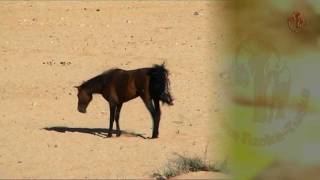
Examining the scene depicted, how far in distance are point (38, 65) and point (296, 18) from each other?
48.2 ft

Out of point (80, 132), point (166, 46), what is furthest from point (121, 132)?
point (166, 46)

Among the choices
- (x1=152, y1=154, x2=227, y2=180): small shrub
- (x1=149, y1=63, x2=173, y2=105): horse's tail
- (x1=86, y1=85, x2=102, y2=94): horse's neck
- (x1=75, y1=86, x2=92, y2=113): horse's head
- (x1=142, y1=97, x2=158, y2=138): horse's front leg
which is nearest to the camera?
(x1=152, y1=154, x2=227, y2=180): small shrub

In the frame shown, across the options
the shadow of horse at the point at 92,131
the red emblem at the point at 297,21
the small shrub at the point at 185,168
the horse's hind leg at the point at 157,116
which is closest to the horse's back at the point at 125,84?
the horse's hind leg at the point at 157,116

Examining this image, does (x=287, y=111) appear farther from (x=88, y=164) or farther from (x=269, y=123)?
(x=88, y=164)

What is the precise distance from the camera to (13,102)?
12.4m

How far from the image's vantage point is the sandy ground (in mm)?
7625

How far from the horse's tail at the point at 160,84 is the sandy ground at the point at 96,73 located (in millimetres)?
586

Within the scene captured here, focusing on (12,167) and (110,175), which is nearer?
(110,175)

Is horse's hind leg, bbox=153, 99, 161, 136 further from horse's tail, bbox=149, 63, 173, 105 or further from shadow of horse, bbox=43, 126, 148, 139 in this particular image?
shadow of horse, bbox=43, 126, 148, 139

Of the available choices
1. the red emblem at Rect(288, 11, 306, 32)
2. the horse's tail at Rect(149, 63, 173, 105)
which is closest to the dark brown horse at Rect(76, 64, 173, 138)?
the horse's tail at Rect(149, 63, 173, 105)

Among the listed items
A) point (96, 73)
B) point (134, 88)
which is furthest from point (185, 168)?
point (96, 73)

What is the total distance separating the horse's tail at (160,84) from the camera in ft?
31.3

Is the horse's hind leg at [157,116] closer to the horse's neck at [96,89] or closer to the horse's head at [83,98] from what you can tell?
the horse's neck at [96,89]

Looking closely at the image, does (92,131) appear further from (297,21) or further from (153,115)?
(297,21)
